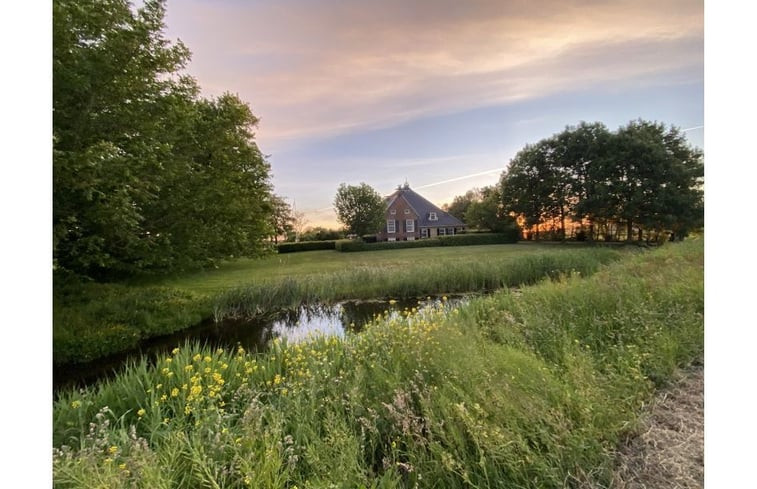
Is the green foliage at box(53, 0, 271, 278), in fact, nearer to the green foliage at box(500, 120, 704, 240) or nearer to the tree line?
the tree line

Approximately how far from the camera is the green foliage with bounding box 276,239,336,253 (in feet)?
15.2

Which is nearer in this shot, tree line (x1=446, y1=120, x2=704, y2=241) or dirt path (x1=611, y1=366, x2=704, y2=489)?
dirt path (x1=611, y1=366, x2=704, y2=489)

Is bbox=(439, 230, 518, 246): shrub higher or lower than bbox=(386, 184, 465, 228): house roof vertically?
lower

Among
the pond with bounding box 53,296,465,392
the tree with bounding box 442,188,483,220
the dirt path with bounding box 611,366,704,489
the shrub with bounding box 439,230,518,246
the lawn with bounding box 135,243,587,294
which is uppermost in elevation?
the tree with bounding box 442,188,483,220

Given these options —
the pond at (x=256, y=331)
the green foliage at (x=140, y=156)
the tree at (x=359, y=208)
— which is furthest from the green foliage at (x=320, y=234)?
the pond at (x=256, y=331)

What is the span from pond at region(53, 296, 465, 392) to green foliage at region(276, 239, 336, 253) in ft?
3.63

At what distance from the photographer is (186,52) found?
300 cm

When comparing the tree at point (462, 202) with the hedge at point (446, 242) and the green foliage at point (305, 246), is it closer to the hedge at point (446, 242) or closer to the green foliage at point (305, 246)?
the hedge at point (446, 242)

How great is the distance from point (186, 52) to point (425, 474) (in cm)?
389

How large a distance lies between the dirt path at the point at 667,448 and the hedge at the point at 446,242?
376cm

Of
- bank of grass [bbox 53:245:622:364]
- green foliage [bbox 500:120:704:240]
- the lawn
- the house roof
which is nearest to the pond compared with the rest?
bank of grass [bbox 53:245:622:364]
